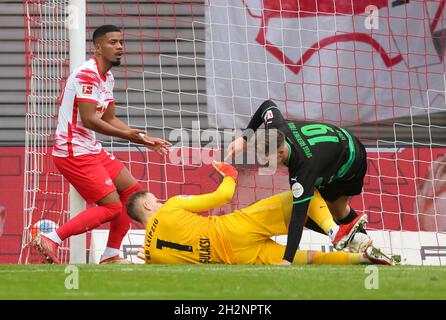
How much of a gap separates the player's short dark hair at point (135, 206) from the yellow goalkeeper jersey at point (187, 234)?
1.26ft

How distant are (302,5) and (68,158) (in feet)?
12.1

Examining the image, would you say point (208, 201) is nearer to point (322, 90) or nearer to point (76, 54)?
point (76, 54)

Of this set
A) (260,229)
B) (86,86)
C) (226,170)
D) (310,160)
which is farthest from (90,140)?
(310,160)

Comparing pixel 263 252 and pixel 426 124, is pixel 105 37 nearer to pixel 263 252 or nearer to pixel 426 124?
pixel 263 252

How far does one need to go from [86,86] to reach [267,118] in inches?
60.0

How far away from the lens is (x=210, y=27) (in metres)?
11.3

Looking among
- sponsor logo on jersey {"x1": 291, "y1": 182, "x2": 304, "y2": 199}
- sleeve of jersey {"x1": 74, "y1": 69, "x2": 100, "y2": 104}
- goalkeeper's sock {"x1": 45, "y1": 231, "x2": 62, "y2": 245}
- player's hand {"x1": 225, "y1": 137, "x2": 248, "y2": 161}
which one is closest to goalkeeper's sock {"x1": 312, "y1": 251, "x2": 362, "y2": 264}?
sponsor logo on jersey {"x1": 291, "y1": 182, "x2": 304, "y2": 199}

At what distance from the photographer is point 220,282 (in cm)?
612

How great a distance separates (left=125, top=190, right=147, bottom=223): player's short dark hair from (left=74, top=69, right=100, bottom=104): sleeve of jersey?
2.80 ft

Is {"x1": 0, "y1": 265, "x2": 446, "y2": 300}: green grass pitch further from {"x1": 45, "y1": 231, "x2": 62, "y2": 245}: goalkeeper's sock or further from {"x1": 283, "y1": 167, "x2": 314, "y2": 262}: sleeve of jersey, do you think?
{"x1": 45, "y1": 231, "x2": 62, "y2": 245}: goalkeeper's sock

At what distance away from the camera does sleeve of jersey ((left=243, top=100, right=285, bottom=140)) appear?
26.4ft

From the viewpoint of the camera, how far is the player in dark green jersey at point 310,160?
754 cm

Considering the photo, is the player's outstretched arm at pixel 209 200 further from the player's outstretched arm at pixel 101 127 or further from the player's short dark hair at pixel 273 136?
the player's outstretched arm at pixel 101 127

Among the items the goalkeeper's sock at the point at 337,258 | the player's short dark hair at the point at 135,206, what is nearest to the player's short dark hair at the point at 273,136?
the goalkeeper's sock at the point at 337,258
